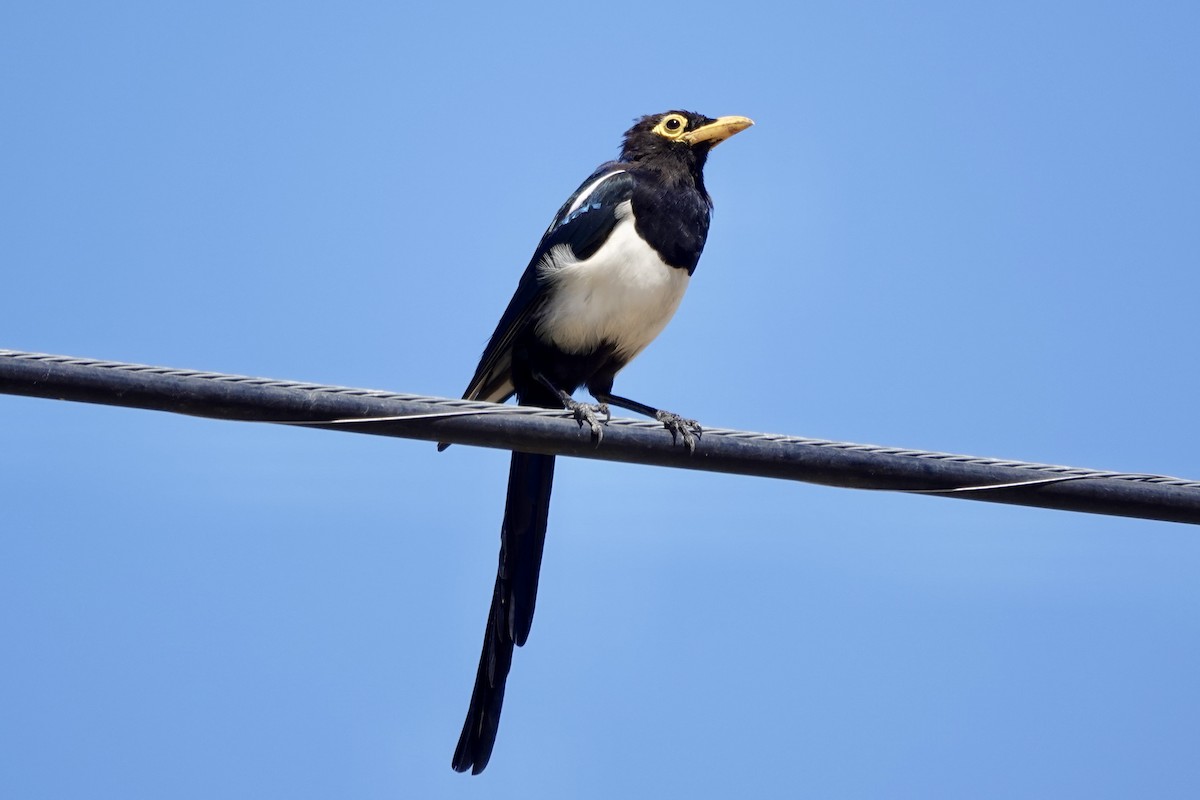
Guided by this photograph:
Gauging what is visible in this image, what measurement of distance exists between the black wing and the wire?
170 cm

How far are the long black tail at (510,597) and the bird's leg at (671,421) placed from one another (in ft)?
1.20

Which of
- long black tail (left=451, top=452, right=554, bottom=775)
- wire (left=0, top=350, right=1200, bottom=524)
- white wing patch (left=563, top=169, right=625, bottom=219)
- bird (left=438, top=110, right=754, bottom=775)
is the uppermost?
white wing patch (left=563, top=169, right=625, bottom=219)

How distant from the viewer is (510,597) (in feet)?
14.0

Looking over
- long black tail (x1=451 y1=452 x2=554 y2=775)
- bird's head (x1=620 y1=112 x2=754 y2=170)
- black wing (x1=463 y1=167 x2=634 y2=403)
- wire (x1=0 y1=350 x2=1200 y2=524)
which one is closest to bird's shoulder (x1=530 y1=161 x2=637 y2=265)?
black wing (x1=463 y1=167 x2=634 y2=403)

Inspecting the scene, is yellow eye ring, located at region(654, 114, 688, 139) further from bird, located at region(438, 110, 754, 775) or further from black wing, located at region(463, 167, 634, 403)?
black wing, located at region(463, 167, 634, 403)

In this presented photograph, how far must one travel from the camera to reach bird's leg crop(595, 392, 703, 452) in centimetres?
289

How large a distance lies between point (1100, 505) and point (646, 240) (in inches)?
84.6

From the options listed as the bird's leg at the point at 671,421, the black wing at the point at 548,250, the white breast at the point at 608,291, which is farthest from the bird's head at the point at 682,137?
the bird's leg at the point at 671,421

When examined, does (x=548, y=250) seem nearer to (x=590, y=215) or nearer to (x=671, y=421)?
(x=590, y=215)

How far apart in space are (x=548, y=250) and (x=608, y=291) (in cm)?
31

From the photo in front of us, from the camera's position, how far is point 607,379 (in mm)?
4875

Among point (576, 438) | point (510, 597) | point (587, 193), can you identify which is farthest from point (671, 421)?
point (587, 193)

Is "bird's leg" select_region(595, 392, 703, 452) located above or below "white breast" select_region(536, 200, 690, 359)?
below

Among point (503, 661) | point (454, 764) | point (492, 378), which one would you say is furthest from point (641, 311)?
point (454, 764)
